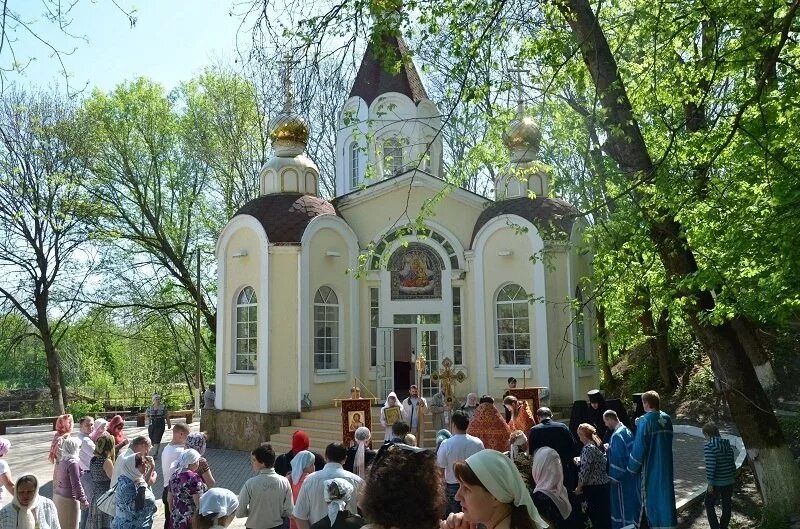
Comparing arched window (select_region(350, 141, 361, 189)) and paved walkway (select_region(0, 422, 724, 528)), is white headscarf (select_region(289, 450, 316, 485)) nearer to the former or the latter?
paved walkway (select_region(0, 422, 724, 528))

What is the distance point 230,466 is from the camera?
44.5ft

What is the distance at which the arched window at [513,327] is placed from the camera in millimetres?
16156

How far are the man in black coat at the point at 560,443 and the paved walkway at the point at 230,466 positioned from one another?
266cm

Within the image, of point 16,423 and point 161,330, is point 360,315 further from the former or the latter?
point 161,330

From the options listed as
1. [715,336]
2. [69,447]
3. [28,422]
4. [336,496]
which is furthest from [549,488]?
[28,422]

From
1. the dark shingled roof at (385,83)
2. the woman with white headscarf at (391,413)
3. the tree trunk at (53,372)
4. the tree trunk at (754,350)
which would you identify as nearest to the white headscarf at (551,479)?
the woman with white headscarf at (391,413)

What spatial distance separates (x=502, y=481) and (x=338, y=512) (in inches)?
73.1

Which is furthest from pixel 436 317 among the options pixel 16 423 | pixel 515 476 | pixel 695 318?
pixel 16 423

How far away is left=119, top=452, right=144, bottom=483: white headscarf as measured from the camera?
19.7ft

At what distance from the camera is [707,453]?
25.0 feet

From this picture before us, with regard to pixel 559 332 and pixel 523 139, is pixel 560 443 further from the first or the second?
pixel 523 139

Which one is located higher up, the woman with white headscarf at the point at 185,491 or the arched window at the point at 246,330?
the arched window at the point at 246,330

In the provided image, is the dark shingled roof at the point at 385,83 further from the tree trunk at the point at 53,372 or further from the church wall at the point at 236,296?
the tree trunk at the point at 53,372

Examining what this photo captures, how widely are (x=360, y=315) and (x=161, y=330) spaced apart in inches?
675
